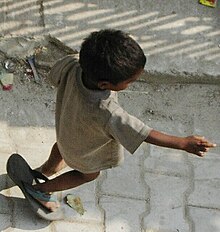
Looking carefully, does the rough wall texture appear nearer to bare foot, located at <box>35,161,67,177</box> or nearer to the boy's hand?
bare foot, located at <box>35,161,67,177</box>

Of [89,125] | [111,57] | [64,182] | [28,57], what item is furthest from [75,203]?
[111,57]

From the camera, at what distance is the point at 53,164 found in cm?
302

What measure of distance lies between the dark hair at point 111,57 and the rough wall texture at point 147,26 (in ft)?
4.56

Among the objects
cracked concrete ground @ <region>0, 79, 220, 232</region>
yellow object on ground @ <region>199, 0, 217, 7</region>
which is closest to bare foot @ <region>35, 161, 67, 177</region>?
cracked concrete ground @ <region>0, 79, 220, 232</region>

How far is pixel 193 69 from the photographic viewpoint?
360 cm

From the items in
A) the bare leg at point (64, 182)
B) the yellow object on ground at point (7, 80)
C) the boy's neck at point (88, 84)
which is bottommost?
the bare leg at point (64, 182)

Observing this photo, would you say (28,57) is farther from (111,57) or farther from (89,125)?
(111,57)

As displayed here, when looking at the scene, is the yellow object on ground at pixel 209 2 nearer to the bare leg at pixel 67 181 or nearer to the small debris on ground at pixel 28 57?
the small debris on ground at pixel 28 57

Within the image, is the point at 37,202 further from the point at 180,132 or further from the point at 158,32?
the point at 158,32

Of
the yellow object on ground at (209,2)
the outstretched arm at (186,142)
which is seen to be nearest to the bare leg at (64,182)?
the outstretched arm at (186,142)

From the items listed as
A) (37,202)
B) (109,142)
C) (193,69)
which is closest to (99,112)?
(109,142)

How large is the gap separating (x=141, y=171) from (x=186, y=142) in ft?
3.32

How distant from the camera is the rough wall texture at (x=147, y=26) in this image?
358 centimetres

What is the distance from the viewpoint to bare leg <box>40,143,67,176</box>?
2.96 m
